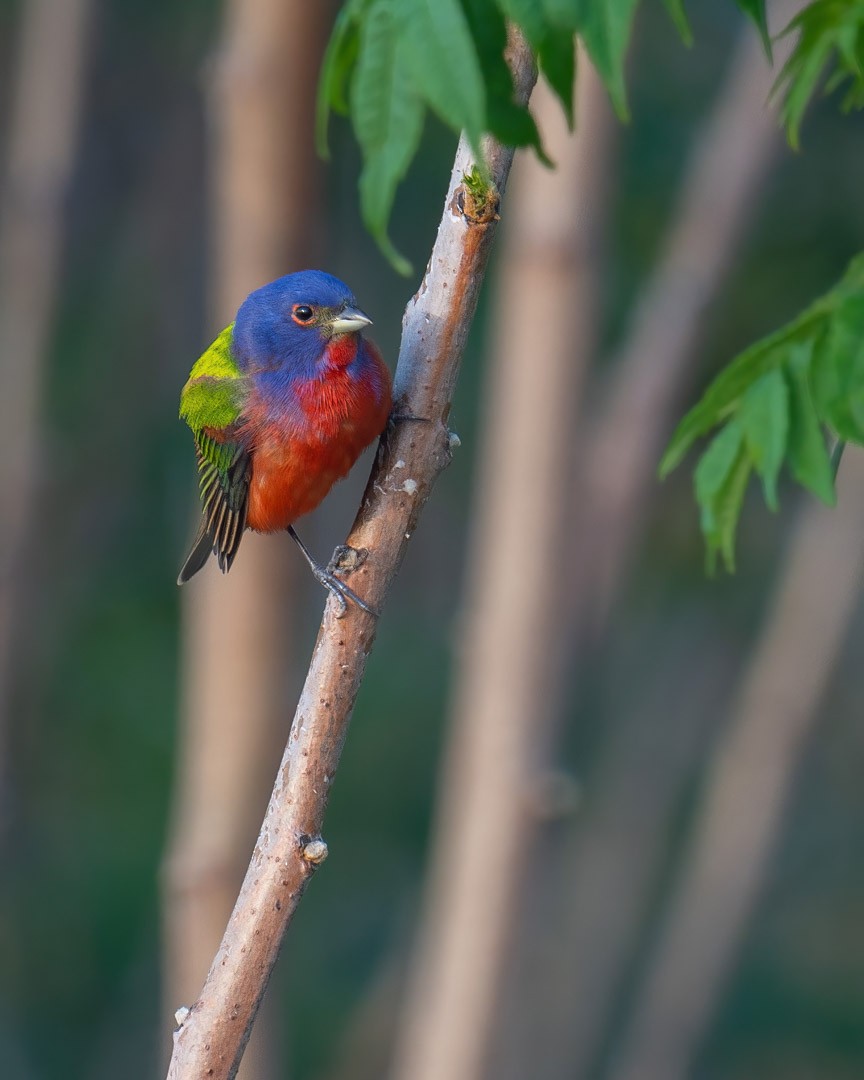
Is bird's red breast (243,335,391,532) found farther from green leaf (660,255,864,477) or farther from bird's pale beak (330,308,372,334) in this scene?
green leaf (660,255,864,477)

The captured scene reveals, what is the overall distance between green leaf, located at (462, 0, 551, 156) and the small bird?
1322 mm

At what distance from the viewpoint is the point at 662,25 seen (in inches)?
325

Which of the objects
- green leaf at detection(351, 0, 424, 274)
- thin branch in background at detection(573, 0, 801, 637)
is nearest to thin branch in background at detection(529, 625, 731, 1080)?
thin branch in background at detection(573, 0, 801, 637)

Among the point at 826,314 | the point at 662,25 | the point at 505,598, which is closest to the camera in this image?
the point at 826,314

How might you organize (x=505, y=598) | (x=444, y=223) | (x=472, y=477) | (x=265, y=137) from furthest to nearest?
1. (x=472, y=477)
2. (x=505, y=598)
3. (x=265, y=137)
4. (x=444, y=223)

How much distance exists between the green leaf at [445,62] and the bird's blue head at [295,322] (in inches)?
66.0

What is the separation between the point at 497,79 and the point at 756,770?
232 inches

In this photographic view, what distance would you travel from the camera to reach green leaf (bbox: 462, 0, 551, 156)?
165 centimetres

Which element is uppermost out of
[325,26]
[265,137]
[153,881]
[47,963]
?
[325,26]

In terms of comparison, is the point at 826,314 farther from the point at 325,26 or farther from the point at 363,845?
the point at 363,845

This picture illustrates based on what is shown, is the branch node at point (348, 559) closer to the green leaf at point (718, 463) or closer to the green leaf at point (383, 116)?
the green leaf at point (718, 463)

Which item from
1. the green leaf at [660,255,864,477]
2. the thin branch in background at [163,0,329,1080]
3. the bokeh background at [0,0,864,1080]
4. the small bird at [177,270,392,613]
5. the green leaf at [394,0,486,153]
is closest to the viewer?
the green leaf at [394,0,486,153]

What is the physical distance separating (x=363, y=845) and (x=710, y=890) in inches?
109

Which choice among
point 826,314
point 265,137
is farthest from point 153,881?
point 826,314
